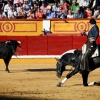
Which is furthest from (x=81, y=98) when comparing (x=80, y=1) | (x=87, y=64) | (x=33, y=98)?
(x=80, y=1)

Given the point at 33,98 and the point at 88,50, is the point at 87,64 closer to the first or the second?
the point at 88,50

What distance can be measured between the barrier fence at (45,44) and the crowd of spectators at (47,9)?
1.15m

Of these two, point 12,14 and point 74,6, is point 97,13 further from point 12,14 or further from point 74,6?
point 12,14

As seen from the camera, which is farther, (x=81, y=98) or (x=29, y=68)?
(x=29, y=68)

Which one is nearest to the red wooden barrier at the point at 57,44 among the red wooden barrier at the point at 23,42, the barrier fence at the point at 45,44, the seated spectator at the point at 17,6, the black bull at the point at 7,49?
the barrier fence at the point at 45,44

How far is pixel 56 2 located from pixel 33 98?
1046 cm

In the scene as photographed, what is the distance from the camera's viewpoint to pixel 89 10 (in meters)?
A: 17.1

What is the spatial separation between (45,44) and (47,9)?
4.69ft

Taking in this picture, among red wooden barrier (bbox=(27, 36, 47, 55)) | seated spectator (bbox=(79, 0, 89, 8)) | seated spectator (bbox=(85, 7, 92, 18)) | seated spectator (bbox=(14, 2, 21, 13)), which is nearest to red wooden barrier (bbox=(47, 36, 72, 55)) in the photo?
red wooden barrier (bbox=(27, 36, 47, 55))

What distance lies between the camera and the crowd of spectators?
56.2 feet

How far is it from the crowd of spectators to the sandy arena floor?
4854 mm

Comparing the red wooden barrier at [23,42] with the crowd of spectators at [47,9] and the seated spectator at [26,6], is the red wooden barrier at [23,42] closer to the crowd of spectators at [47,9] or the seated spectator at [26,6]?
the crowd of spectators at [47,9]

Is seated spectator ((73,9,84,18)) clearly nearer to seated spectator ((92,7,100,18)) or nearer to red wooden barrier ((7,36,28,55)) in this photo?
seated spectator ((92,7,100,18))

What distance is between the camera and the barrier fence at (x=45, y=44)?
1650 cm
